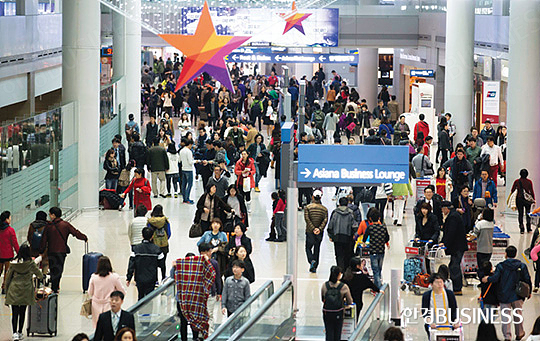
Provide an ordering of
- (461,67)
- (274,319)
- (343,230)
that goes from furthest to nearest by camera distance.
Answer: (461,67) < (343,230) < (274,319)

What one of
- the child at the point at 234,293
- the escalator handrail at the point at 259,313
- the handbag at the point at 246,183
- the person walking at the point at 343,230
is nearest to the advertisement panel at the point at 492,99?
the handbag at the point at 246,183

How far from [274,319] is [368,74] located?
3467 centimetres

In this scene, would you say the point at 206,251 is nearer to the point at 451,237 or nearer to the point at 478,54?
the point at 451,237

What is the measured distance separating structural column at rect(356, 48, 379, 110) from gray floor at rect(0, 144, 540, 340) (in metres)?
21.2

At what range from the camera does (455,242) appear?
557 inches

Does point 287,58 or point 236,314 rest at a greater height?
point 287,58

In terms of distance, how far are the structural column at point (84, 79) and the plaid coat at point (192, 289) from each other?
1050 centimetres

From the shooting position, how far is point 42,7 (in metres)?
30.1

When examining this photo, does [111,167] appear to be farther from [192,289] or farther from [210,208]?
[192,289]

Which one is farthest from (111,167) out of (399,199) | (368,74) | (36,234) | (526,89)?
(368,74)

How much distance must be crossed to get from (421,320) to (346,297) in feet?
6.90

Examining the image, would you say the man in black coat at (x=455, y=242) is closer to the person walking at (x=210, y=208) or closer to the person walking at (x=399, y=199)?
the person walking at (x=210, y=208)

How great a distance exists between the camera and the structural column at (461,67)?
28719 mm

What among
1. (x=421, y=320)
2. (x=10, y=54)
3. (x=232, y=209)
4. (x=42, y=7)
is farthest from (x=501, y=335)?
(x=42, y=7)
